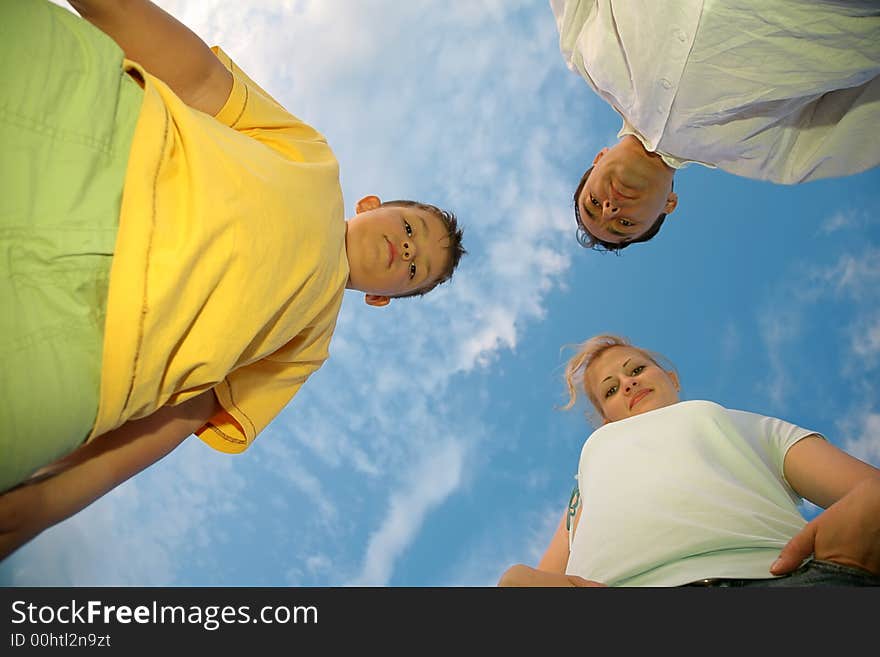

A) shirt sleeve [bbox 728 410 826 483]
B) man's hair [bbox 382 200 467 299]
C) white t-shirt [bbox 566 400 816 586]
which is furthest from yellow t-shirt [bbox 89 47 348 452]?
shirt sleeve [bbox 728 410 826 483]

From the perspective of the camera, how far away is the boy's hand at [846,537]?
0.64 meters

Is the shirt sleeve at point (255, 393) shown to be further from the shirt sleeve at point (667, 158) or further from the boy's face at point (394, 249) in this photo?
the shirt sleeve at point (667, 158)

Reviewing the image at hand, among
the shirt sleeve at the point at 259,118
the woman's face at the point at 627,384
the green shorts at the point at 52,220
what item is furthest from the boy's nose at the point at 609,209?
the green shorts at the point at 52,220

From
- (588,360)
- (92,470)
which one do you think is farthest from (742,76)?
(92,470)

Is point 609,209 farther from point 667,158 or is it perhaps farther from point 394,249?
point 394,249

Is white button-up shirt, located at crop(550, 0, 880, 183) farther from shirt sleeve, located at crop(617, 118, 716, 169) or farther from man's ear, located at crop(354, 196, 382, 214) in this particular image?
man's ear, located at crop(354, 196, 382, 214)

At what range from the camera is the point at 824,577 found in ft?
2.09

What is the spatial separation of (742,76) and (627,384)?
1.95ft

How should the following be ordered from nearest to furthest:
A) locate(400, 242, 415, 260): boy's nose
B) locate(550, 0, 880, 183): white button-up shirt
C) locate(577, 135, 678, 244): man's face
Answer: locate(550, 0, 880, 183): white button-up shirt < locate(400, 242, 415, 260): boy's nose < locate(577, 135, 678, 244): man's face

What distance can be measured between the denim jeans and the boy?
0.56m

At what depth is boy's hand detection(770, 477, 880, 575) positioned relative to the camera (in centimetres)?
64

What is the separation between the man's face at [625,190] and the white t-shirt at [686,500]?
489 millimetres

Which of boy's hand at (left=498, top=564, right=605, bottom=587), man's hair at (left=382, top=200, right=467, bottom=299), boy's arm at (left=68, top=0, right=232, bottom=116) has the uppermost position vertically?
man's hair at (left=382, top=200, right=467, bottom=299)

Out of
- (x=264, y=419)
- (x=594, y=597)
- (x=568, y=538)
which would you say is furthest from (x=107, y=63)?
(x=568, y=538)
